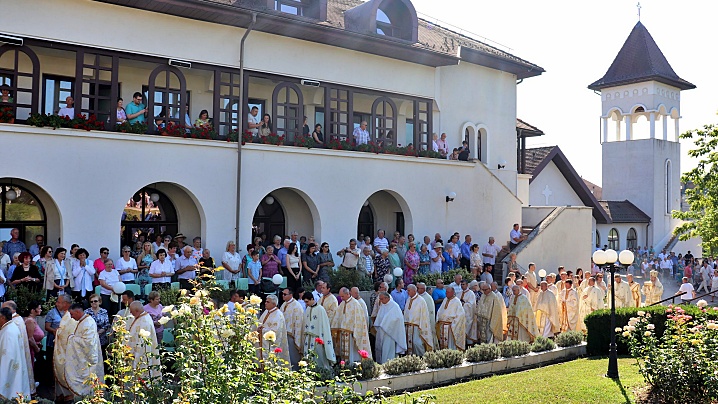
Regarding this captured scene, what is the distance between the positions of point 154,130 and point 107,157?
5.16 ft

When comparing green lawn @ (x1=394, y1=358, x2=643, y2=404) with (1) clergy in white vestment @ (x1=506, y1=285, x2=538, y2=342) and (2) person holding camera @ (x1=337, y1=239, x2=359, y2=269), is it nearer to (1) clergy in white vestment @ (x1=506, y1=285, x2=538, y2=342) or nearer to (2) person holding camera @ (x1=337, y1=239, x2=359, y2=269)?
(1) clergy in white vestment @ (x1=506, y1=285, x2=538, y2=342)

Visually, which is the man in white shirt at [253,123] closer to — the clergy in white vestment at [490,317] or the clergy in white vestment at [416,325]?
the clergy in white vestment at [416,325]

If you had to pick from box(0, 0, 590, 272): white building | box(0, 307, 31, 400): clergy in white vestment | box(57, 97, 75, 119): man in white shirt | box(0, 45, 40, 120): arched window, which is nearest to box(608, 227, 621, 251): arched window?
box(0, 0, 590, 272): white building

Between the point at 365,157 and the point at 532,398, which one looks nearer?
the point at 532,398

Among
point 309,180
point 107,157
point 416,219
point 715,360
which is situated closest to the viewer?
point 715,360

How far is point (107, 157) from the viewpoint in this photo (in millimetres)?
16156

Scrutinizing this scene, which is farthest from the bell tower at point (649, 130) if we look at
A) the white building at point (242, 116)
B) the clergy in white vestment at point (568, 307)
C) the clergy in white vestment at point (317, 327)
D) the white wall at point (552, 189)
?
the clergy in white vestment at point (317, 327)

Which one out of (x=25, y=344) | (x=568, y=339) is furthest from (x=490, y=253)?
(x=25, y=344)

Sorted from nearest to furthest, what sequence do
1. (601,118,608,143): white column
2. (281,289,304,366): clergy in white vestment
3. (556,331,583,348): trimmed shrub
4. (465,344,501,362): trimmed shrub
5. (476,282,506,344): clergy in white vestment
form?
(281,289,304,366): clergy in white vestment, (465,344,501,362): trimmed shrub, (556,331,583,348): trimmed shrub, (476,282,506,344): clergy in white vestment, (601,118,608,143): white column

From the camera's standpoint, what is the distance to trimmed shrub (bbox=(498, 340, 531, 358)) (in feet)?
47.6

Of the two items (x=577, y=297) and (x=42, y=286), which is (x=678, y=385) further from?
(x=42, y=286)

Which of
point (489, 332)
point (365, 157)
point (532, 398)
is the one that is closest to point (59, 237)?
point (365, 157)

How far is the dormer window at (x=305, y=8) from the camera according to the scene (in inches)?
810

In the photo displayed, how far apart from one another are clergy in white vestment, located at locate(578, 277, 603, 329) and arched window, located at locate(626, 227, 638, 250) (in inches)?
918
